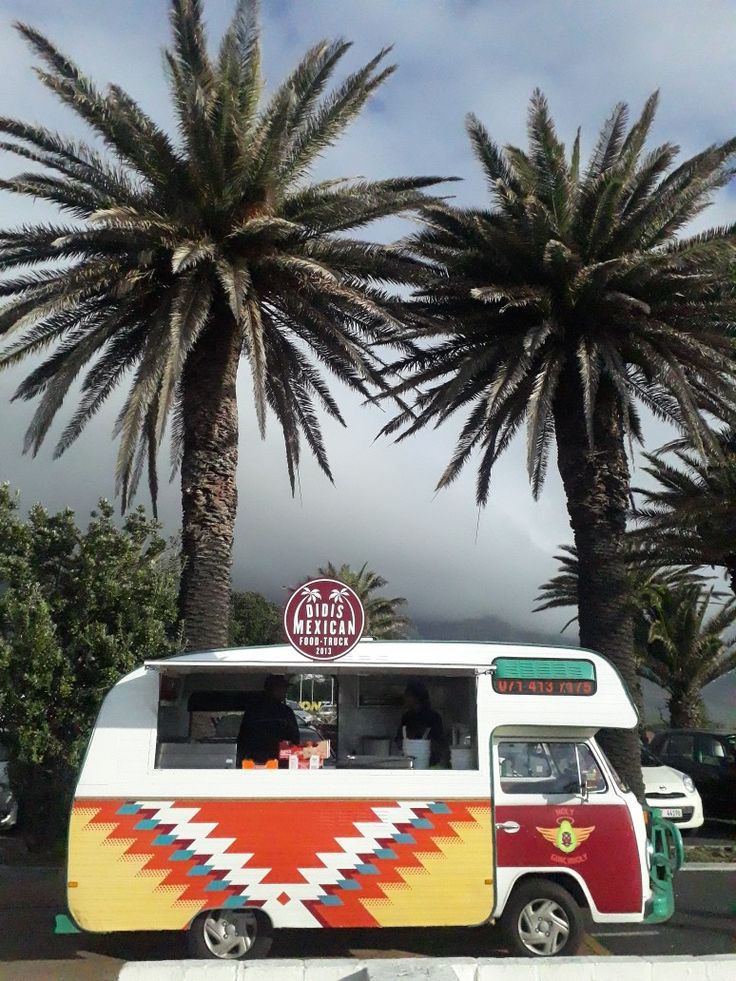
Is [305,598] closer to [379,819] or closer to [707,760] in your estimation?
[379,819]

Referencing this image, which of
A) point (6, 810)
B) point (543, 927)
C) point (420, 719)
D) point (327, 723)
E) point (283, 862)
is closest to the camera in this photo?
point (283, 862)

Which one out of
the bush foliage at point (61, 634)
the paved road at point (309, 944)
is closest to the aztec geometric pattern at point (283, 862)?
the paved road at point (309, 944)

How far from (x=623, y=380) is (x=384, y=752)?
7159 millimetres

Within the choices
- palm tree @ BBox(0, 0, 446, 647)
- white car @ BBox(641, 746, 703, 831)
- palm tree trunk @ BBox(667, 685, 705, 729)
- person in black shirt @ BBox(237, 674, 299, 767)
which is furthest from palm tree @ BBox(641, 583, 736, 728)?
person in black shirt @ BBox(237, 674, 299, 767)

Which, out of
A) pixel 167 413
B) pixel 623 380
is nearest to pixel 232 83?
pixel 167 413

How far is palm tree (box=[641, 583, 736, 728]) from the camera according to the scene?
30.7 m

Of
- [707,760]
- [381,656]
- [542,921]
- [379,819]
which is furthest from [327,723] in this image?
[707,760]

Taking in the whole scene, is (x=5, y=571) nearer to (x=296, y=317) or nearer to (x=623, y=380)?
(x=296, y=317)

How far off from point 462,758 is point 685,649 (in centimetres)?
2610

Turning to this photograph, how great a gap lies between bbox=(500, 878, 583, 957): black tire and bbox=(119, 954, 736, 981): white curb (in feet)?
6.82

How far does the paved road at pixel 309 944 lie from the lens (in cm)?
730

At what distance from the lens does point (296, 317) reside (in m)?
13.4

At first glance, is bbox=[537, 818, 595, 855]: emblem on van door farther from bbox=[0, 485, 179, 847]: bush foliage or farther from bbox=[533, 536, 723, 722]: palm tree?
bbox=[533, 536, 723, 722]: palm tree

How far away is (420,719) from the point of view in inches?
320
